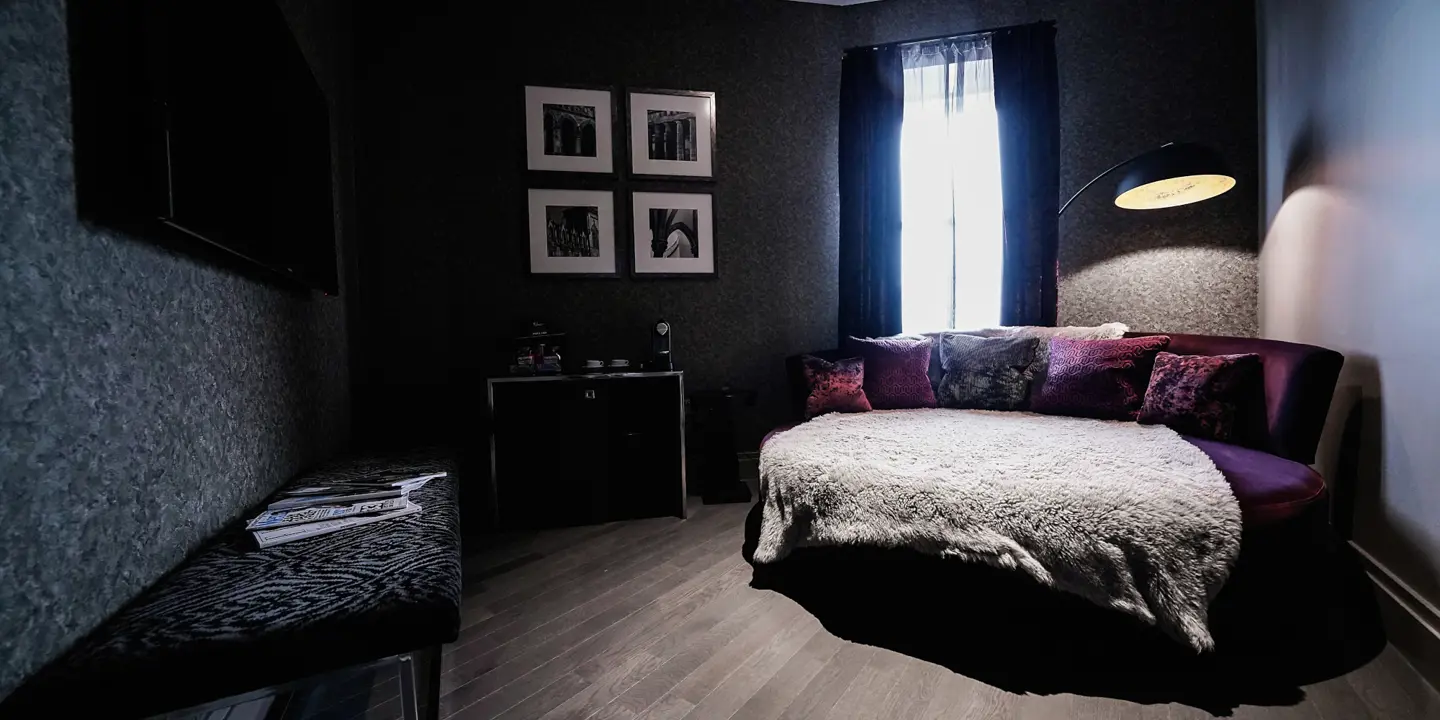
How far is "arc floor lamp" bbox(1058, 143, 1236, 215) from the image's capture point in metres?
2.27

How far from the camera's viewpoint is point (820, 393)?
9.03 feet

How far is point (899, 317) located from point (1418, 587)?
2.19 m

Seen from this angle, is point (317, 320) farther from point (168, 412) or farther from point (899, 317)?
point (899, 317)

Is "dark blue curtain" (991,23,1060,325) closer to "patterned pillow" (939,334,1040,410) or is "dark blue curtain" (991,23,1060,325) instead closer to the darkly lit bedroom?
the darkly lit bedroom

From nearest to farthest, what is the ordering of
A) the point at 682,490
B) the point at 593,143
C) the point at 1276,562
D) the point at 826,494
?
the point at 1276,562 < the point at 826,494 < the point at 682,490 < the point at 593,143

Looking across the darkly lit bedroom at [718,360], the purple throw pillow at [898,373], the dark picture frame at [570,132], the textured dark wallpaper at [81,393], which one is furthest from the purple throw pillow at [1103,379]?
the textured dark wallpaper at [81,393]

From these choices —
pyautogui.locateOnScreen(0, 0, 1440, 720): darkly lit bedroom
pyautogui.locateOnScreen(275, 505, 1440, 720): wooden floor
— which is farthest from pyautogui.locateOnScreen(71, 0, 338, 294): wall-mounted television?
pyautogui.locateOnScreen(275, 505, 1440, 720): wooden floor

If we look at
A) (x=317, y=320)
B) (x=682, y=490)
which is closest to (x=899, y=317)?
(x=682, y=490)

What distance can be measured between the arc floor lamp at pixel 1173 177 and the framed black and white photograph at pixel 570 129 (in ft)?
8.52

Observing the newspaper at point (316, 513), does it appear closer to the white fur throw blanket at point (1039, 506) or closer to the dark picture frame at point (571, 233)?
the white fur throw blanket at point (1039, 506)

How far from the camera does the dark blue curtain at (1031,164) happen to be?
10.1 feet

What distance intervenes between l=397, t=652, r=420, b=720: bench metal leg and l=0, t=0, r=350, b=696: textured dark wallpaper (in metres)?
0.43

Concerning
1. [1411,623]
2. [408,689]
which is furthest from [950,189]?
[408,689]

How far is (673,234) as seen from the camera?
10.4 ft
